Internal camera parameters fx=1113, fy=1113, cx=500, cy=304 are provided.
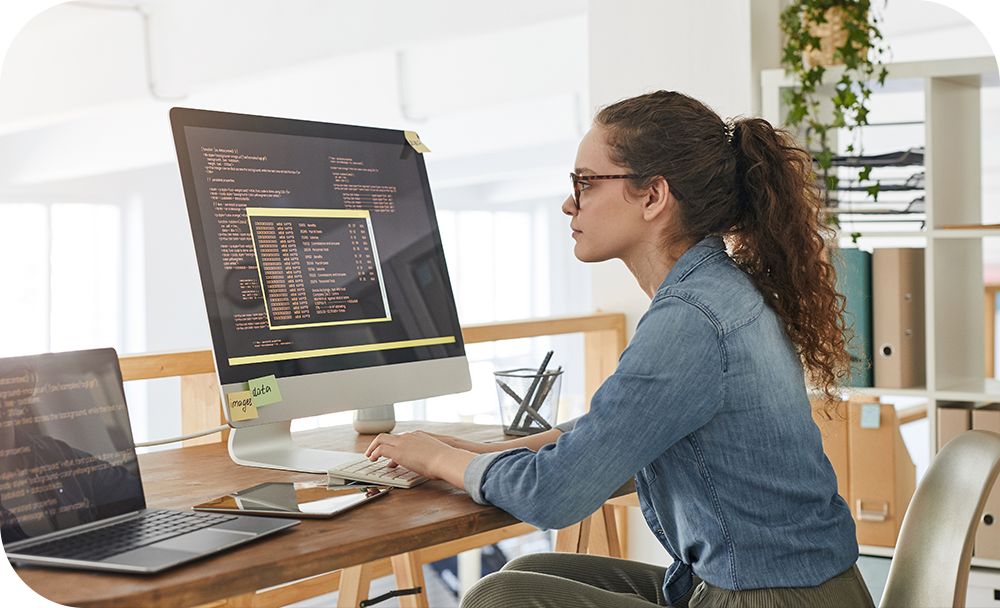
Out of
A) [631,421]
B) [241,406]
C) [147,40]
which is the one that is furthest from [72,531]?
[147,40]

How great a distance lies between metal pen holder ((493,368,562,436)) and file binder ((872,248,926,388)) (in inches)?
49.5

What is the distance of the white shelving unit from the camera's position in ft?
8.93

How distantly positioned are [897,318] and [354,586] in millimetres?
1558

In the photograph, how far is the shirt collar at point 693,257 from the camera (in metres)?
1.40

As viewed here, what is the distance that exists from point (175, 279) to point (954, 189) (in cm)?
738

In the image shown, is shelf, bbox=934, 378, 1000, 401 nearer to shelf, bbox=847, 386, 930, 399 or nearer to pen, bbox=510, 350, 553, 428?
shelf, bbox=847, 386, 930, 399

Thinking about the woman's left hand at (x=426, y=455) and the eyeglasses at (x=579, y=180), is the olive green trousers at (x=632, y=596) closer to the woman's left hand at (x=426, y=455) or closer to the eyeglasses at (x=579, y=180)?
the woman's left hand at (x=426, y=455)

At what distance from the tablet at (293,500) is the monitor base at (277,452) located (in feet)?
0.45

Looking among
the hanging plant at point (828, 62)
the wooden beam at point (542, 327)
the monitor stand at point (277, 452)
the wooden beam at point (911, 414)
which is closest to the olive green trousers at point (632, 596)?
the monitor stand at point (277, 452)

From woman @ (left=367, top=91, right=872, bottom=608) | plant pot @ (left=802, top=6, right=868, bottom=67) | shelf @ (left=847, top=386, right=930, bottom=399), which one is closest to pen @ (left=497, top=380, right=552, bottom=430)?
woman @ (left=367, top=91, right=872, bottom=608)

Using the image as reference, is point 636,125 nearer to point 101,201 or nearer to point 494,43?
point 494,43

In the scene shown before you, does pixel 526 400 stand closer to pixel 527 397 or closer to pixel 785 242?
pixel 527 397

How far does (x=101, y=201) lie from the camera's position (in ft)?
29.2

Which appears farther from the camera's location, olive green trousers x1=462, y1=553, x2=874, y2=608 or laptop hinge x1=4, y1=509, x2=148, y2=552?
olive green trousers x1=462, y1=553, x2=874, y2=608
